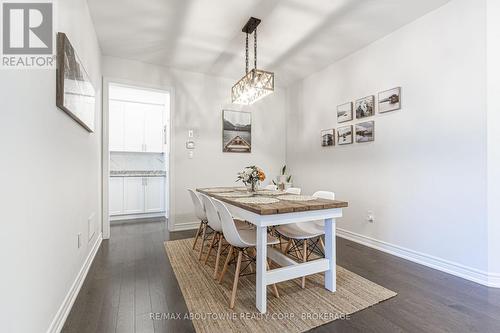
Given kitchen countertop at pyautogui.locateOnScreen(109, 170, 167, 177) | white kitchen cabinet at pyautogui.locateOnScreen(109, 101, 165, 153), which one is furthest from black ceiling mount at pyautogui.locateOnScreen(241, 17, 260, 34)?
kitchen countertop at pyautogui.locateOnScreen(109, 170, 167, 177)

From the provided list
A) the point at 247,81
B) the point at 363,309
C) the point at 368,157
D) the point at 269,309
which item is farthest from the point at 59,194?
the point at 368,157

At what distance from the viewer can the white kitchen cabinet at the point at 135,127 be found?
16.1ft

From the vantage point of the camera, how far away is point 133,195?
4.93 meters

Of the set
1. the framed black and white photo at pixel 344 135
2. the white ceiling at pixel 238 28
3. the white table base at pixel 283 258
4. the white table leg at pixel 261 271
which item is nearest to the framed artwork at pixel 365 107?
the framed black and white photo at pixel 344 135

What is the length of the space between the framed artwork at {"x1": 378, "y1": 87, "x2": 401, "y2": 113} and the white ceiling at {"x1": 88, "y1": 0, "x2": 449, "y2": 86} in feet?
2.51

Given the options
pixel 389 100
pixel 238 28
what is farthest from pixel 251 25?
pixel 389 100

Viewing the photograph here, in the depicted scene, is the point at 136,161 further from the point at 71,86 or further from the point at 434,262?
the point at 434,262

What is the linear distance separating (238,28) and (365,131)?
7.17ft

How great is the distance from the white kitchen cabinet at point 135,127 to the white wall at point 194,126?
1.34m

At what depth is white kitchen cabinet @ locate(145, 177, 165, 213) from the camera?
5062 mm

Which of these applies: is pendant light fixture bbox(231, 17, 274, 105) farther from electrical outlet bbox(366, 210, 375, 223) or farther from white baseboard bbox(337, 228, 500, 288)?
white baseboard bbox(337, 228, 500, 288)

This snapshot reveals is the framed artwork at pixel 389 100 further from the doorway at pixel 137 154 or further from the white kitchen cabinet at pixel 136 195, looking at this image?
the white kitchen cabinet at pixel 136 195

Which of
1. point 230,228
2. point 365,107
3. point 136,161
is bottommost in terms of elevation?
point 230,228

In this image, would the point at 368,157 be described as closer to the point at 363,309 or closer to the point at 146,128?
the point at 363,309
